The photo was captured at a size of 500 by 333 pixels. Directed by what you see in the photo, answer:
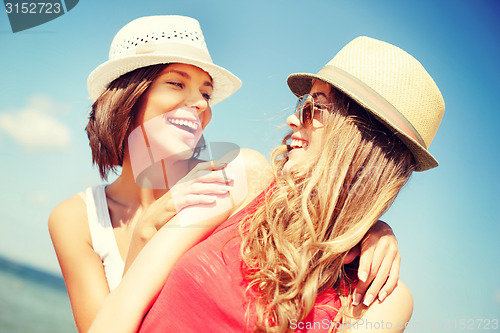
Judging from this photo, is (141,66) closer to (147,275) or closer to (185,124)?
(185,124)

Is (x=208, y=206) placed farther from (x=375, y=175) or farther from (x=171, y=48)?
(x=171, y=48)

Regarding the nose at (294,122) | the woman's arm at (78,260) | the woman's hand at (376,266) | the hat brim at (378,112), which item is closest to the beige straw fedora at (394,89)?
the hat brim at (378,112)

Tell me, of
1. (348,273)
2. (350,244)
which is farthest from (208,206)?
(348,273)

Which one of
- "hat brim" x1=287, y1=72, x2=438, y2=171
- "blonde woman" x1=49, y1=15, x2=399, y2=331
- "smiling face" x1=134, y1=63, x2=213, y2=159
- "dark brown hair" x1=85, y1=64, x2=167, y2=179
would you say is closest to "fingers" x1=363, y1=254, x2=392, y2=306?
"hat brim" x1=287, y1=72, x2=438, y2=171

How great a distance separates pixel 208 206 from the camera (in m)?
1.84

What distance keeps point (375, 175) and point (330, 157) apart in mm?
277

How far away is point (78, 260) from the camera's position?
2621 millimetres

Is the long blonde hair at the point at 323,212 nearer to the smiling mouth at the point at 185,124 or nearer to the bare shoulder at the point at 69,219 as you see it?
the smiling mouth at the point at 185,124

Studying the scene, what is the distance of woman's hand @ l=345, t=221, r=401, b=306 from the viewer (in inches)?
66.2

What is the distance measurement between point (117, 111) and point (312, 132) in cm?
163

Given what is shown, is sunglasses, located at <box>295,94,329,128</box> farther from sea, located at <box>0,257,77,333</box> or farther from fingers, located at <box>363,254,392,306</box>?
sea, located at <box>0,257,77,333</box>

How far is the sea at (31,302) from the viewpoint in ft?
44.2

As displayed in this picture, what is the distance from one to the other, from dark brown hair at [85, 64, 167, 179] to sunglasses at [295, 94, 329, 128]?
1256 millimetres

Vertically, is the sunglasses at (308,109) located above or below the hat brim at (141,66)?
below
